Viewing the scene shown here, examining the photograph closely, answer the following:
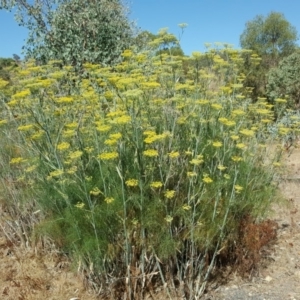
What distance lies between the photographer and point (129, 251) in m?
3.35

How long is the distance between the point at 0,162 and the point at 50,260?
1.18 metres

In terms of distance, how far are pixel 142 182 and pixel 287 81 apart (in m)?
14.5

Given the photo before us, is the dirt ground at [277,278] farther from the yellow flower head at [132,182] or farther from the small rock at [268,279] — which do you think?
the yellow flower head at [132,182]

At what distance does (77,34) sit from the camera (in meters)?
8.38

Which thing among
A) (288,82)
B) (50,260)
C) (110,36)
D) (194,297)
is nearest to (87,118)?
(50,260)

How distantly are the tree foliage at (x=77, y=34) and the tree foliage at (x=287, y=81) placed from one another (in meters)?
8.83

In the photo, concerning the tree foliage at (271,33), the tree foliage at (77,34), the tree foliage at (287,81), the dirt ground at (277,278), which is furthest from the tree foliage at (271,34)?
the dirt ground at (277,278)

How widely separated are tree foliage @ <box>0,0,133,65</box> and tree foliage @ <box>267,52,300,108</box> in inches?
348

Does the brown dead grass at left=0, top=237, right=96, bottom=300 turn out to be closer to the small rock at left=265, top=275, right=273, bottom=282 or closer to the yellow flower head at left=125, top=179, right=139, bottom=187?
the yellow flower head at left=125, top=179, right=139, bottom=187

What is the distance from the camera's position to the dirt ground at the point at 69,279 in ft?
12.2

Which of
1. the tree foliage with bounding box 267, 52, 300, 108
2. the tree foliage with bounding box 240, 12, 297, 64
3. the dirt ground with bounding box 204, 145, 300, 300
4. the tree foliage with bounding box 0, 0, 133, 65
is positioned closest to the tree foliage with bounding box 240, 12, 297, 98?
the tree foliage with bounding box 240, 12, 297, 64

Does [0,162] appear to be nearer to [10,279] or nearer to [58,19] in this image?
[10,279]

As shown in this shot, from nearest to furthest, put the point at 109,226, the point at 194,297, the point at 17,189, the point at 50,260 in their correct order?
1. the point at 109,226
2. the point at 194,297
3. the point at 50,260
4. the point at 17,189

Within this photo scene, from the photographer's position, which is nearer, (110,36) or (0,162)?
(0,162)
